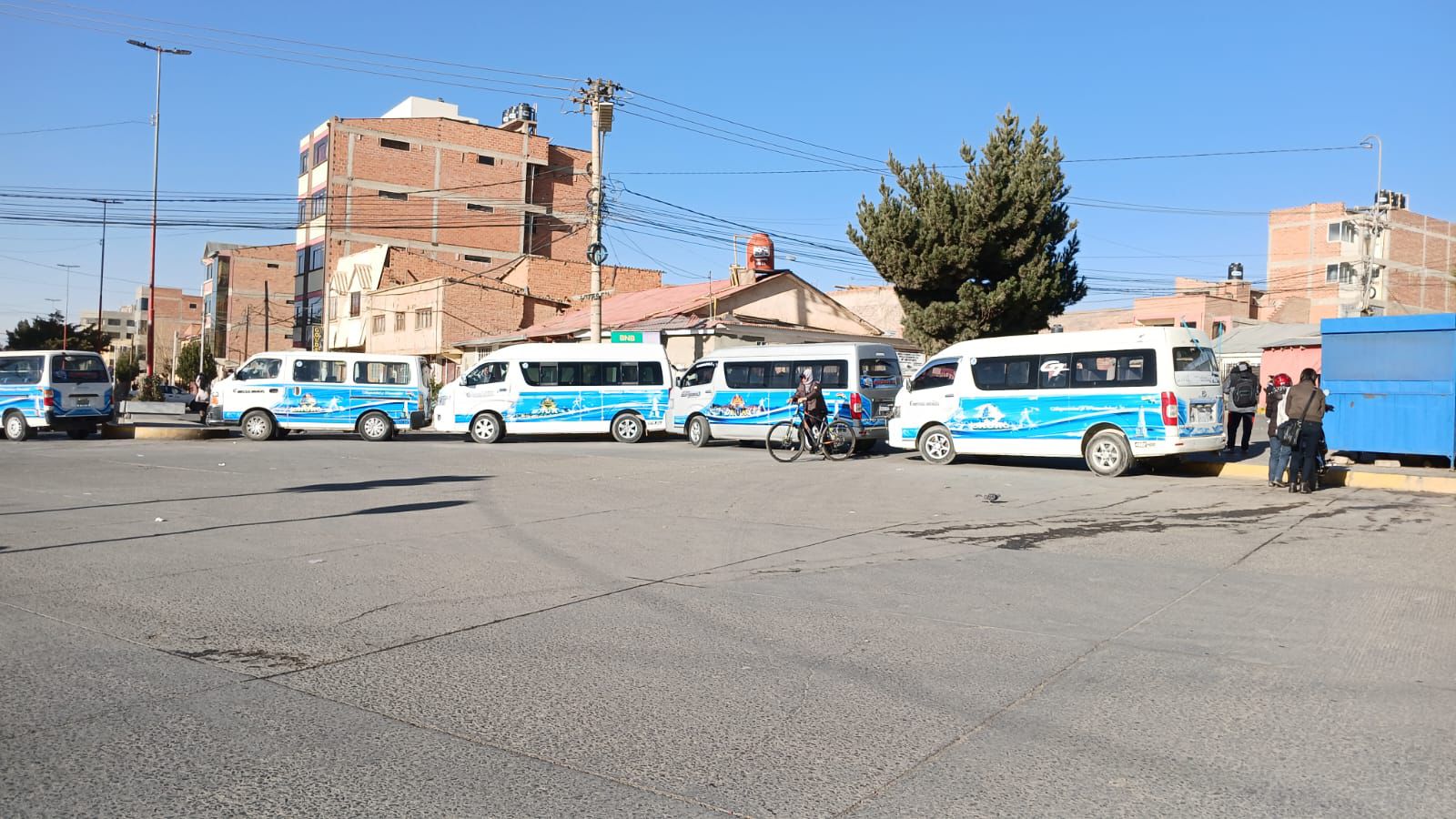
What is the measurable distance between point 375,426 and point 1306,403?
19.8 metres

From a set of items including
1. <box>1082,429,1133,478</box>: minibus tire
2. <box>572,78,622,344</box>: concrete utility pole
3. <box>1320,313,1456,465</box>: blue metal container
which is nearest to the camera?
<box>1320,313,1456,465</box>: blue metal container

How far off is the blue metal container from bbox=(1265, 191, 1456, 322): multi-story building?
174 feet

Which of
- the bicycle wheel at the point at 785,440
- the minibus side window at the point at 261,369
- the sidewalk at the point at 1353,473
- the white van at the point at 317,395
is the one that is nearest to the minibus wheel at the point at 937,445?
the bicycle wheel at the point at 785,440

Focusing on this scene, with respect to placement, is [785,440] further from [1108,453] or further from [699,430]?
[1108,453]

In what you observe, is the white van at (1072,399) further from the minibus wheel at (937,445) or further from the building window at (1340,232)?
the building window at (1340,232)

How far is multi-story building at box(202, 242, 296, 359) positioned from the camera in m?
87.8

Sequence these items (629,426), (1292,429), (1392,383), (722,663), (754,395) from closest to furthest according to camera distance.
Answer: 1. (722,663)
2. (1292,429)
3. (1392,383)
4. (754,395)
5. (629,426)

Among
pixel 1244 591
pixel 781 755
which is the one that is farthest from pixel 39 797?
pixel 1244 591

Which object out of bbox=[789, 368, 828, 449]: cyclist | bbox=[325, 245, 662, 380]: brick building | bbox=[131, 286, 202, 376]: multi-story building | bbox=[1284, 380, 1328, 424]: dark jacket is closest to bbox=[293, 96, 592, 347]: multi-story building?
bbox=[325, 245, 662, 380]: brick building

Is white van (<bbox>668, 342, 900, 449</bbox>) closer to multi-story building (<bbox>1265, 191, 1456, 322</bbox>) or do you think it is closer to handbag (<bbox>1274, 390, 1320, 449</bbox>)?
handbag (<bbox>1274, 390, 1320, 449</bbox>)

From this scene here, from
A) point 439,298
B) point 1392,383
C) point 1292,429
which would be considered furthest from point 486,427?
point 439,298

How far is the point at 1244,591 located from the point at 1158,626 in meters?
1.53

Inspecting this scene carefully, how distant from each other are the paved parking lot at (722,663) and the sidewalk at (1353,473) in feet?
9.85

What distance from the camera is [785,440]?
19.4 meters
